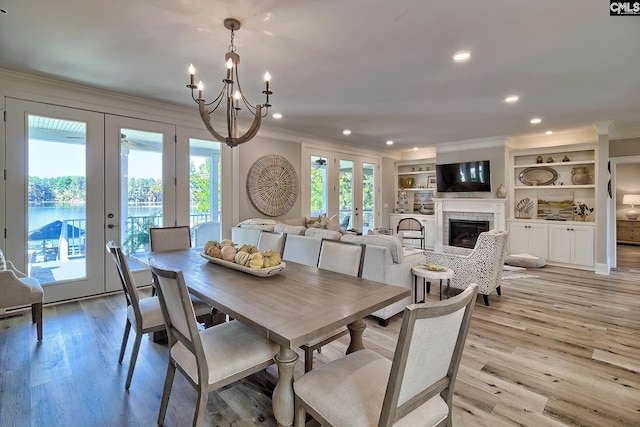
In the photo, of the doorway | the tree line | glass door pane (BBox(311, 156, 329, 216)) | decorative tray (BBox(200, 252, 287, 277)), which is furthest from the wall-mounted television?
the tree line

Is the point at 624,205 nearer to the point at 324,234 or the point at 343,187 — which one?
the point at 343,187

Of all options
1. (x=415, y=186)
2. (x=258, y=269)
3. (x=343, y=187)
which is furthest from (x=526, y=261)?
(x=258, y=269)

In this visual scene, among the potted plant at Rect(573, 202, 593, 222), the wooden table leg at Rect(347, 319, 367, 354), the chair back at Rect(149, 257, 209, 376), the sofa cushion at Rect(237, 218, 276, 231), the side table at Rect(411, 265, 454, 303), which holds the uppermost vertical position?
the potted plant at Rect(573, 202, 593, 222)

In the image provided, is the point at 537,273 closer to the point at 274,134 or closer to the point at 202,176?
the point at 274,134

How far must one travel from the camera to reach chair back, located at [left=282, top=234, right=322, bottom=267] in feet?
11.7

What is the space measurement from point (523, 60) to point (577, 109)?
244cm

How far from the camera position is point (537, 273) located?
17.7ft

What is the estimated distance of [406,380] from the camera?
3.53 feet

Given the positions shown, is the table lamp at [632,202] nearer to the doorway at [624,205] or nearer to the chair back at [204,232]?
the doorway at [624,205]

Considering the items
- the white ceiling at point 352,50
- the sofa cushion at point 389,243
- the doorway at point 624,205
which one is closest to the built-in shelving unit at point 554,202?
the white ceiling at point 352,50

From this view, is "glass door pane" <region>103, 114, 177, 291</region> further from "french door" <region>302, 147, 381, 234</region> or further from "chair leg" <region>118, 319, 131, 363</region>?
"french door" <region>302, 147, 381, 234</region>

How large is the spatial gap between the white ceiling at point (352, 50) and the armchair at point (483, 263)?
1793mm

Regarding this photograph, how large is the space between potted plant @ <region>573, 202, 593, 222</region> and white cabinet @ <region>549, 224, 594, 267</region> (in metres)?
0.52

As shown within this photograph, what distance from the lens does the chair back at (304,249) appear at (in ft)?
11.7
